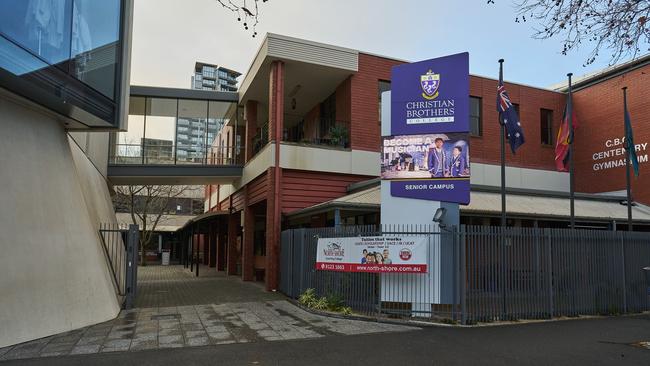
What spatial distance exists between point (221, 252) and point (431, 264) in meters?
20.6

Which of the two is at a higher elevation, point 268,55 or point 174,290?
point 268,55

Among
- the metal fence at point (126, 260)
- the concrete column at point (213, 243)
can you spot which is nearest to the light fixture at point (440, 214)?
the metal fence at point (126, 260)

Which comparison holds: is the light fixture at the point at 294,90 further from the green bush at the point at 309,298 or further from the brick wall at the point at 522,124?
the green bush at the point at 309,298

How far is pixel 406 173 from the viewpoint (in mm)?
12266

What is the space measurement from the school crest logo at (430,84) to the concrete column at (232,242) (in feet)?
46.9

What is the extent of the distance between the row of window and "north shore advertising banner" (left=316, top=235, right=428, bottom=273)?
23.0 ft

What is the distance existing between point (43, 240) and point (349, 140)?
35.1 feet

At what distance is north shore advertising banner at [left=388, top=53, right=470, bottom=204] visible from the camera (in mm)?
11828

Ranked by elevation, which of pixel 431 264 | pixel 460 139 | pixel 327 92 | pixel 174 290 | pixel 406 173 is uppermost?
pixel 327 92

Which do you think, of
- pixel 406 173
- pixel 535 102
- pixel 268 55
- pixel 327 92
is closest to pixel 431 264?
pixel 406 173

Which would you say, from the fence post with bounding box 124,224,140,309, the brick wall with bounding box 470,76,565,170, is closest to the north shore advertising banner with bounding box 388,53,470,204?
the fence post with bounding box 124,224,140,309

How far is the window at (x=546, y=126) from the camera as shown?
21.8 metres

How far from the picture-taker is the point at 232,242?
985 inches

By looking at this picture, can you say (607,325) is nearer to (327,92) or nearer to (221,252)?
(327,92)
